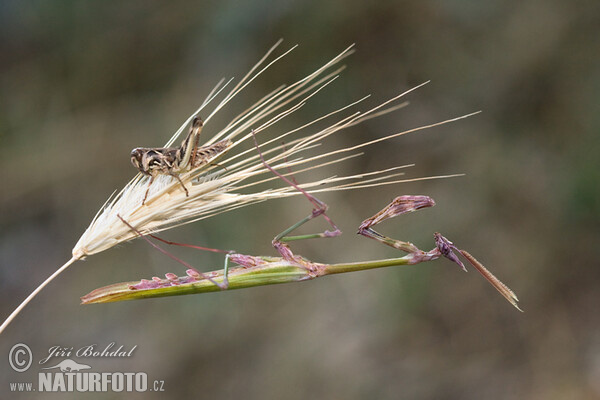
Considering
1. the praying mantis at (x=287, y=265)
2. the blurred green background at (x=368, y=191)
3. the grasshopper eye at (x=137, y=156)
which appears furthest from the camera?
the blurred green background at (x=368, y=191)

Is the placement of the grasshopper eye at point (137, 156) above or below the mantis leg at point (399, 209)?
above

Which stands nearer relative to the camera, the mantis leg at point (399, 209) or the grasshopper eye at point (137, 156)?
the mantis leg at point (399, 209)

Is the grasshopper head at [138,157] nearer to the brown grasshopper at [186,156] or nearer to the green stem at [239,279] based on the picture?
the brown grasshopper at [186,156]

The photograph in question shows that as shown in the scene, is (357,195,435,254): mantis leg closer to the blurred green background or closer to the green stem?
the green stem

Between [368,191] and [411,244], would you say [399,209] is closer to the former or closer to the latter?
[411,244]

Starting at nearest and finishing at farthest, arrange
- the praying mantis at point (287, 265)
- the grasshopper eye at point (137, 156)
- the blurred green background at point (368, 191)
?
the praying mantis at point (287, 265)
the grasshopper eye at point (137, 156)
the blurred green background at point (368, 191)

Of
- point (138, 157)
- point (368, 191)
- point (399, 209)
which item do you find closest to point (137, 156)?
point (138, 157)


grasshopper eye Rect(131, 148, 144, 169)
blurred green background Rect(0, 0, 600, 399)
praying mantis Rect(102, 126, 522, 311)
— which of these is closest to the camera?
praying mantis Rect(102, 126, 522, 311)

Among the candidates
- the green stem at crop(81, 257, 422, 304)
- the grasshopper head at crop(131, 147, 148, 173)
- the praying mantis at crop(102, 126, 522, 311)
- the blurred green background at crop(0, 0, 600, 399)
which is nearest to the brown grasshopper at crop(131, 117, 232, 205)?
the grasshopper head at crop(131, 147, 148, 173)

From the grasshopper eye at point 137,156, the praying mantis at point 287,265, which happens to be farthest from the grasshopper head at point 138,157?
the praying mantis at point 287,265
